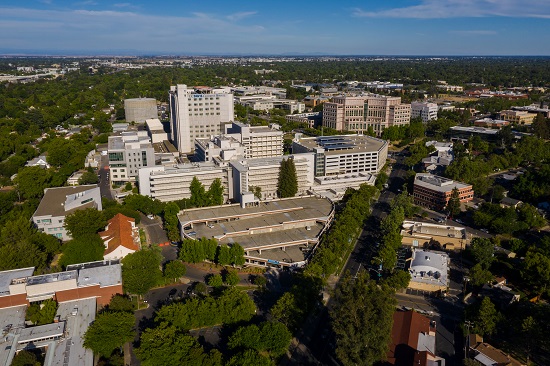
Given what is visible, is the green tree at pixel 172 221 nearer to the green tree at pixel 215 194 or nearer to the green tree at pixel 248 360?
the green tree at pixel 215 194

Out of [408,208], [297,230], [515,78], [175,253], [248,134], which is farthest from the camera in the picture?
[515,78]

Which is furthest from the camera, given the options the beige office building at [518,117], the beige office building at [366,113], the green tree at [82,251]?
the beige office building at [518,117]

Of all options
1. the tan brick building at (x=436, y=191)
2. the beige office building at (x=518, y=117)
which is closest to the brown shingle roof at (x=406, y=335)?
the tan brick building at (x=436, y=191)

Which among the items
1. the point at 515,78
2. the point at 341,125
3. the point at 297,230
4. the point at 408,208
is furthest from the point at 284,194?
the point at 515,78

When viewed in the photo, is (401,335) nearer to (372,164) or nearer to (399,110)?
(372,164)

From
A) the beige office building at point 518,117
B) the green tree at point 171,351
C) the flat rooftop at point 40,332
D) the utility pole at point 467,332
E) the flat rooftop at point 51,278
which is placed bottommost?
the utility pole at point 467,332

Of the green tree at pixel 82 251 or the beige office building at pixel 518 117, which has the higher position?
the beige office building at pixel 518 117
